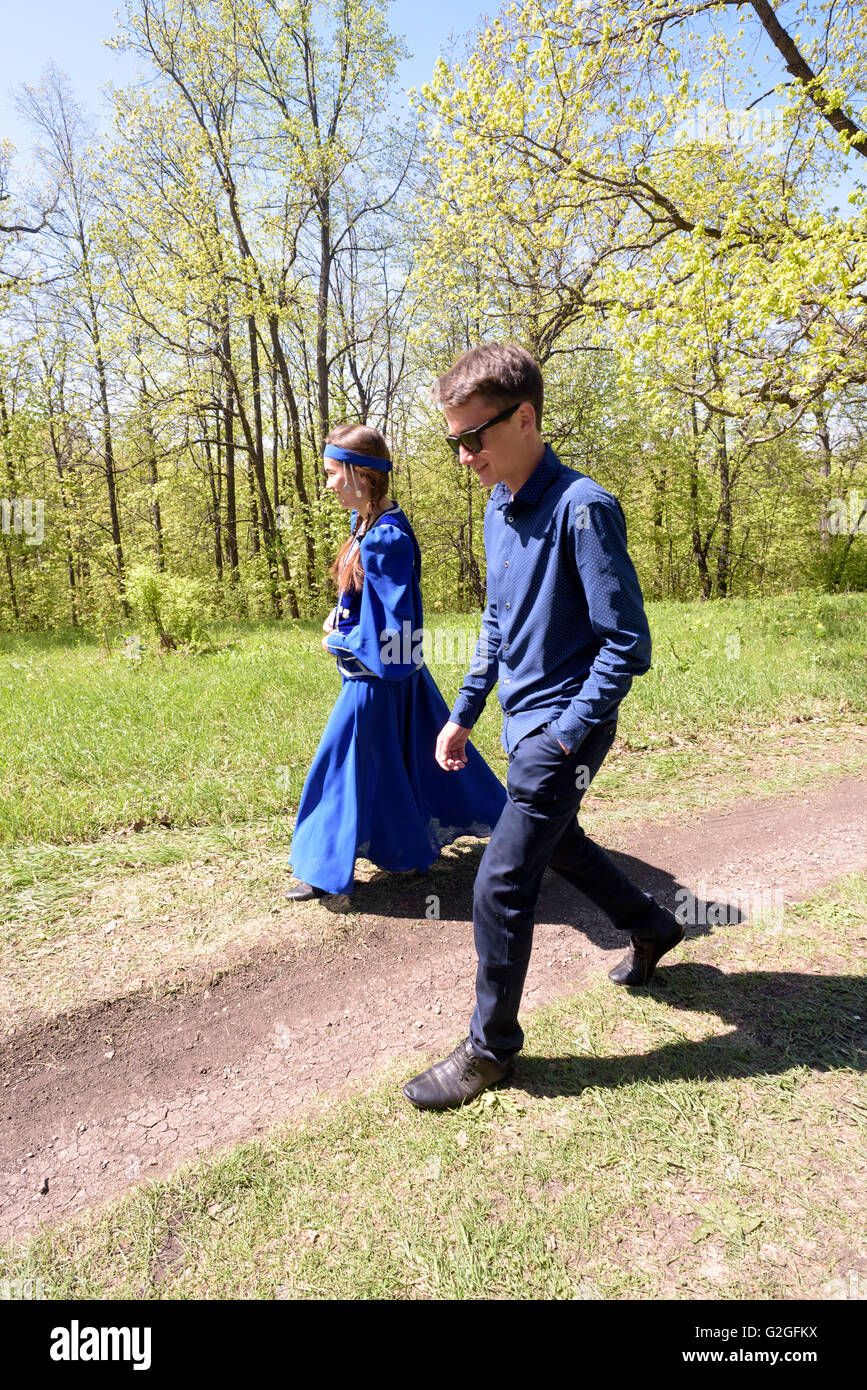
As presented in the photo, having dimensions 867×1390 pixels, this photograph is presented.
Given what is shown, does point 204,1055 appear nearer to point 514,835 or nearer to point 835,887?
point 514,835

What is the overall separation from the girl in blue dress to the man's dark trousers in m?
1.27

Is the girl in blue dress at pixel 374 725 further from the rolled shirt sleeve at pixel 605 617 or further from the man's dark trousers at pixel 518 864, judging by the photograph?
the rolled shirt sleeve at pixel 605 617

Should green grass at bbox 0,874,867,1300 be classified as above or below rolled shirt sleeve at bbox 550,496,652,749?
below

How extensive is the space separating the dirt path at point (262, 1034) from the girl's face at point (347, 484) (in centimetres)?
208

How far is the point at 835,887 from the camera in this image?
3773mm

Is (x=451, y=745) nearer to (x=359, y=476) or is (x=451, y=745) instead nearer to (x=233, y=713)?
(x=359, y=476)

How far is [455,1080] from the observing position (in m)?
2.43

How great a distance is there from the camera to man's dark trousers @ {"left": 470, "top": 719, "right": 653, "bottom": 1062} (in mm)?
2197

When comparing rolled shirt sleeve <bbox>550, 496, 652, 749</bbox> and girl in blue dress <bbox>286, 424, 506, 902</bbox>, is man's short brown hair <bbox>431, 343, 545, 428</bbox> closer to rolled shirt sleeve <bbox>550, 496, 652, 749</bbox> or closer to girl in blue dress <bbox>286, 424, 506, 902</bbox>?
rolled shirt sleeve <bbox>550, 496, 652, 749</bbox>

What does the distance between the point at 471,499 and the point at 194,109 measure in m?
12.9

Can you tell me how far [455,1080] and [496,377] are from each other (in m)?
2.29

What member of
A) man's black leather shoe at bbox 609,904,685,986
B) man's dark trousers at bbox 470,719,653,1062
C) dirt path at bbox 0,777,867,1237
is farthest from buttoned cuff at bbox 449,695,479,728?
dirt path at bbox 0,777,867,1237

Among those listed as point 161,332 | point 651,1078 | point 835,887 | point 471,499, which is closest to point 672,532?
point 471,499

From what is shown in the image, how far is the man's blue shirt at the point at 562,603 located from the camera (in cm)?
208
